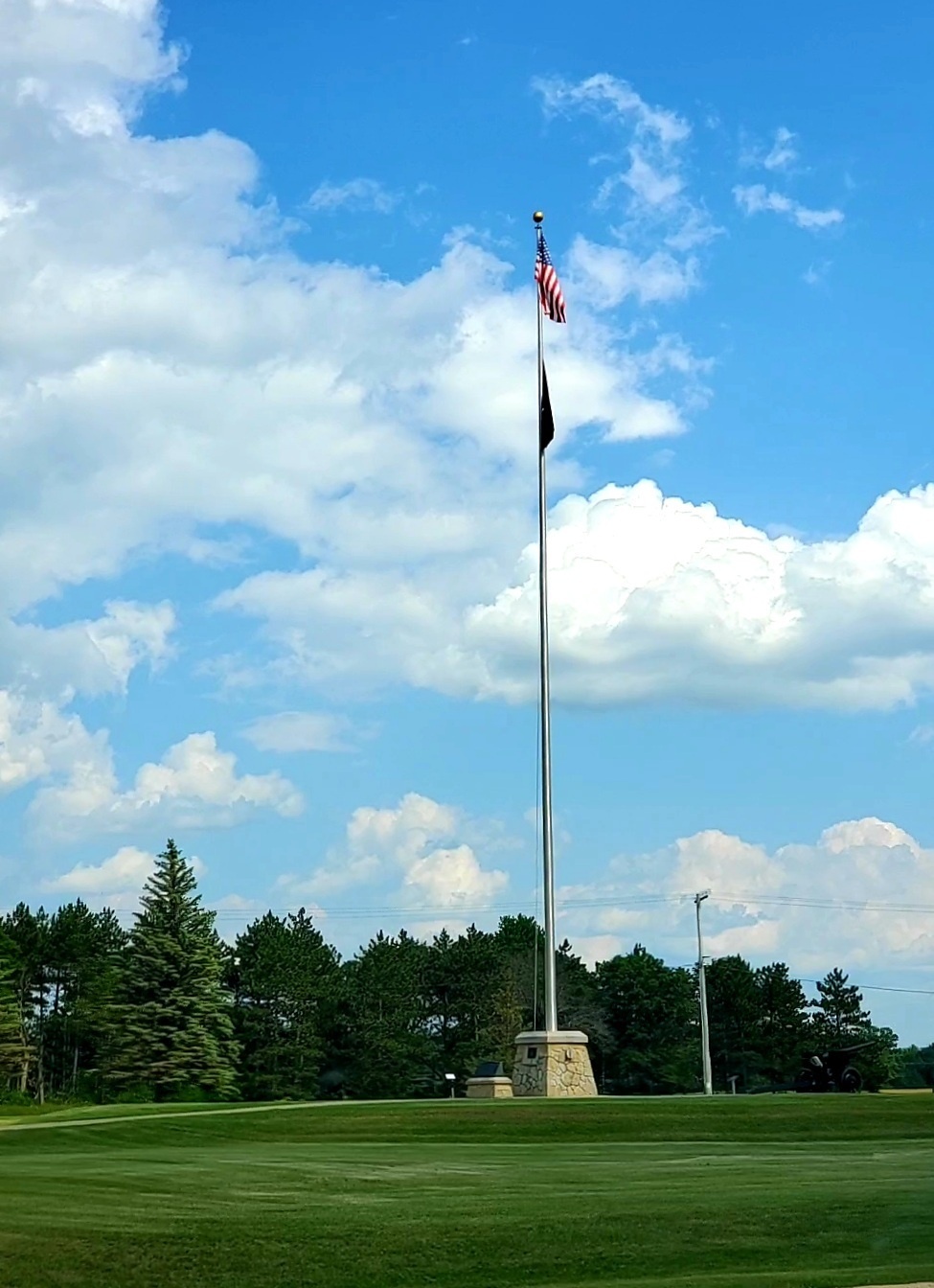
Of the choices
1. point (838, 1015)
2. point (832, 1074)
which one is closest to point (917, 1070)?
point (838, 1015)

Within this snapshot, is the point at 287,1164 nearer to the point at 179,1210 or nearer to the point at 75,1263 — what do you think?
the point at 179,1210

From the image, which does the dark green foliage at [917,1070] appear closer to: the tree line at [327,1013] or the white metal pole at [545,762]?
the tree line at [327,1013]

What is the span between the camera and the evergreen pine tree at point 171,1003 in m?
68.9

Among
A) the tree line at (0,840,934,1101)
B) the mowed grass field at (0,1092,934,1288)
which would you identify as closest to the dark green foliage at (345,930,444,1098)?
the tree line at (0,840,934,1101)

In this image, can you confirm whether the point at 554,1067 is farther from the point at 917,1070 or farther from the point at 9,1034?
the point at 917,1070

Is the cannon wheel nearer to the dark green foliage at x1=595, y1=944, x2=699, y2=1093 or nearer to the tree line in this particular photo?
the tree line

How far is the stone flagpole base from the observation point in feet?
126

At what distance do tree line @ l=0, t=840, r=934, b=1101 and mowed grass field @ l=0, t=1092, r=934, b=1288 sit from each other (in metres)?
42.1

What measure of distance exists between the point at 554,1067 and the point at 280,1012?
4664 cm

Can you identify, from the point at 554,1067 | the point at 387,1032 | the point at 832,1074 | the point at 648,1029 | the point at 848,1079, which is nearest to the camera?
the point at 554,1067

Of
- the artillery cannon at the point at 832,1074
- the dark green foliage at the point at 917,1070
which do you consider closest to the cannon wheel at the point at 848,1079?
the artillery cannon at the point at 832,1074

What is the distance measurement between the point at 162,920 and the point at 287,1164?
49316 mm

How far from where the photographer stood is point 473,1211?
18125 millimetres

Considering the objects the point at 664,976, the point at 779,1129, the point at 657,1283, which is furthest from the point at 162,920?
the point at 657,1283
